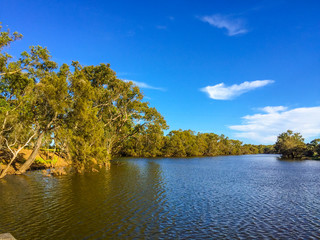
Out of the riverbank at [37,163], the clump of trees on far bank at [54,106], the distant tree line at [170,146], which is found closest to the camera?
the clump of trees on far bank at [54,106]

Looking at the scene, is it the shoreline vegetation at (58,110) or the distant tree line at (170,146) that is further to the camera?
the distant tree line at (170,146)

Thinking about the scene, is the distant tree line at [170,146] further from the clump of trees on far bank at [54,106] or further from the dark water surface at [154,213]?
the dark water surface at [154,213]

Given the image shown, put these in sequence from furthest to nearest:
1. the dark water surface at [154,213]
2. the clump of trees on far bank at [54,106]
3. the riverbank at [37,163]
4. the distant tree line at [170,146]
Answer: the distant tree line at [170,146], the riverbank at [37,163], the clump of trees on far bank at [54,106], the dark water surface at [154,213]

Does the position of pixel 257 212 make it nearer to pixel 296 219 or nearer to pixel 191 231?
pixel 296 219

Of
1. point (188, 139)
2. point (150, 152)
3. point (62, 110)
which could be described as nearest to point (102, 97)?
point (62, 110)

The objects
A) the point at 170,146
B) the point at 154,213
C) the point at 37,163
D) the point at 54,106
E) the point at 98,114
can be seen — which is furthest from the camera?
the point at 170,146

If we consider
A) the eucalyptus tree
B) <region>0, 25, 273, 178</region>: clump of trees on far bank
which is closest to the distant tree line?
the eucalyptus tree

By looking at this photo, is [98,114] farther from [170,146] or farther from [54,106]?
[170,146]

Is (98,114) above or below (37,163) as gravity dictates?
above

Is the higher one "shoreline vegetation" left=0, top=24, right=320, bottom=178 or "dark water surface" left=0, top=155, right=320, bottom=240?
"shoreline vegetation" left=0, top=24, right=320, bottom=178

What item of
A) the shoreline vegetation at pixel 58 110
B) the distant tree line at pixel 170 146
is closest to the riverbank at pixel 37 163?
the shoreline vegetation at pixel 58 110

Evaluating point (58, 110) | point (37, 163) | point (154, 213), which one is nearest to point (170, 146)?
point (37, 163)

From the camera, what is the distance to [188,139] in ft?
501

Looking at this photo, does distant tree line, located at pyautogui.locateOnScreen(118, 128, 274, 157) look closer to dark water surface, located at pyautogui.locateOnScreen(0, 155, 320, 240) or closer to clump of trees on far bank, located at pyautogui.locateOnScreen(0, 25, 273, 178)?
clump of trees on far bank, located at pyautogui.locateOnScreen(0, 25, 273, 178)
